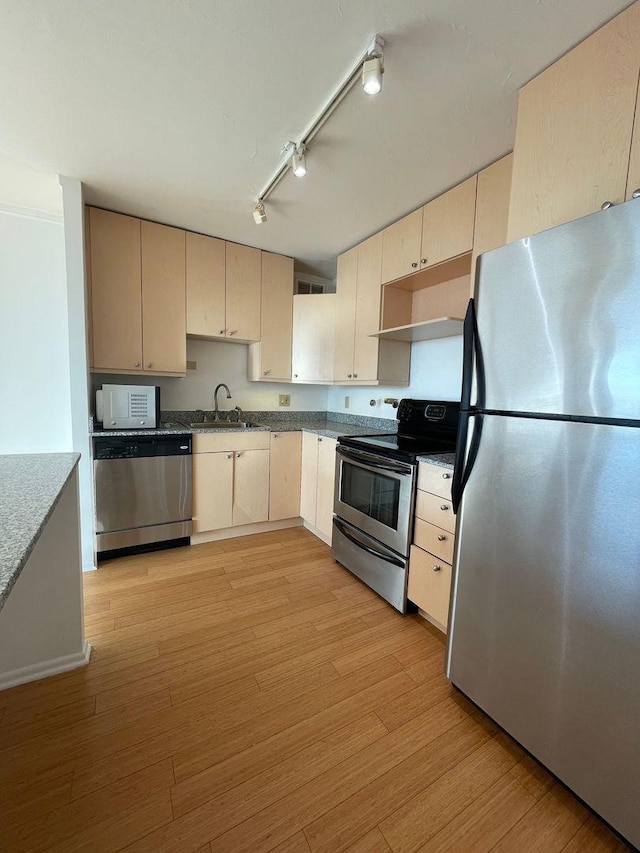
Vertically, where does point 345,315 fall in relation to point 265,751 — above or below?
above

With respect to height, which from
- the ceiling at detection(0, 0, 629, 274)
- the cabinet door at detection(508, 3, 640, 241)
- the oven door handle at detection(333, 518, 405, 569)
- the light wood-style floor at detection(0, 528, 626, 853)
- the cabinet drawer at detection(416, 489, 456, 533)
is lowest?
the light wood-style floor at detection(0, 528, 626, 853)

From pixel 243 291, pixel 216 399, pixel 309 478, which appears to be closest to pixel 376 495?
pixel 309 478

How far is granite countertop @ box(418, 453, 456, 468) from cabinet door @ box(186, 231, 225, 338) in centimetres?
205

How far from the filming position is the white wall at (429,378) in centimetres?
241

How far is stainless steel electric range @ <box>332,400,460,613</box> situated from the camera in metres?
1.94

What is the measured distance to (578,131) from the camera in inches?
46.7

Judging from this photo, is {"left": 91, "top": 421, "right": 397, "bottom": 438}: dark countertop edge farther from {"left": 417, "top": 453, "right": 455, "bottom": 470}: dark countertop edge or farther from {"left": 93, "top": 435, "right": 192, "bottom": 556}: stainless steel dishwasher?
{"left": 417, "top": 453, "right": 455, "bottom": 470}: dark countertop edge

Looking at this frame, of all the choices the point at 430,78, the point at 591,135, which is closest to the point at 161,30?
the point at 430,78

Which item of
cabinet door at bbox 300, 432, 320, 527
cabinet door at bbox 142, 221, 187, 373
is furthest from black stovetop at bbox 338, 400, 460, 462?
cabinet door at bbox 142, 221, 187, 373

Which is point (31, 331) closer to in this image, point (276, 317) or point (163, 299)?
point (163, 299)

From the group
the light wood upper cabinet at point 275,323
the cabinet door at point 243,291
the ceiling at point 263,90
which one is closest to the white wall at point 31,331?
the ceiling at point 263,90

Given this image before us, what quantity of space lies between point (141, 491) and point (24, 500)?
1.67 metres

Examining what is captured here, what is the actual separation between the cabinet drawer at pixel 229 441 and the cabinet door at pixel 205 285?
2.90ft

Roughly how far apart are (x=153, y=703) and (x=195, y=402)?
2319 millimetres
